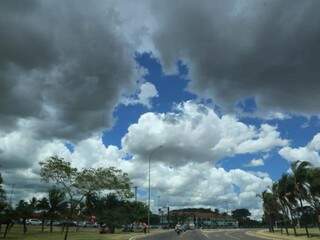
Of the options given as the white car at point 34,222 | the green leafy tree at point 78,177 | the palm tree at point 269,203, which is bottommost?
the green leafy tree at point 78,177

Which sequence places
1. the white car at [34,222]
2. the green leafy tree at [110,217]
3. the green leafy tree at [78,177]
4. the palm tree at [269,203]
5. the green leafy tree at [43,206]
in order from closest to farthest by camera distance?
the green leafy tree at [78,177], the green leafy tree at [110,217], the palm tree at [269,203], the green leafy tree at [43,206], the white car at [34,222]

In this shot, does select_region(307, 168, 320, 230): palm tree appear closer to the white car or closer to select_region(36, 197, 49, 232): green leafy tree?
select_region(36, 197, 49, 232): green leafy tree

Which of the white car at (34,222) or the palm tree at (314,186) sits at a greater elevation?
the white car at (34,222)

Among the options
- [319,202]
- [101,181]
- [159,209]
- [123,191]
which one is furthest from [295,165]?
[159,209]

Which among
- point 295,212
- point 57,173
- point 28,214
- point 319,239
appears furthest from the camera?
point 28,214

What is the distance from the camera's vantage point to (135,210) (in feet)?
405

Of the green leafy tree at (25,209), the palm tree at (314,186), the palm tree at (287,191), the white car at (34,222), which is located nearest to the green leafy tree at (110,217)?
the green leafy tree at (25,209)

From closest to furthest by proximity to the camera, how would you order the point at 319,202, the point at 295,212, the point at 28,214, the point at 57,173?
the point at 57,173 → the point at 319,202 → the point at 295,212 → the point at 28,214

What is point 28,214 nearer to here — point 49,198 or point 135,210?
point 49,198

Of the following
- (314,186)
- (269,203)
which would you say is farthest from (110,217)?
(314,186)

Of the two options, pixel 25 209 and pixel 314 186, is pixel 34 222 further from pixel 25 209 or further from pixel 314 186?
pixel 314 186

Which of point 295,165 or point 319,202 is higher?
point 295,165

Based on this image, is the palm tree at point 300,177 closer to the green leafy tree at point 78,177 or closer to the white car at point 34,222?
the green leafy tree at point 78,177

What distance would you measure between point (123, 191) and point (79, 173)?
21.8 feet
